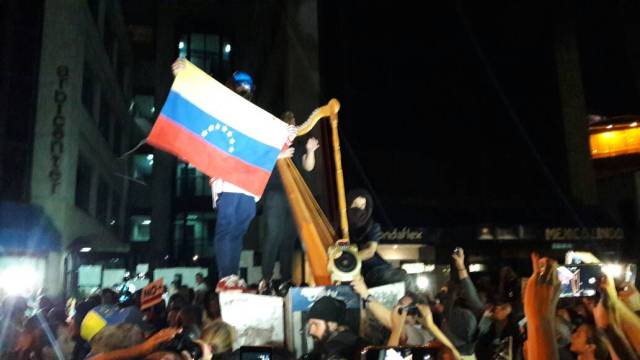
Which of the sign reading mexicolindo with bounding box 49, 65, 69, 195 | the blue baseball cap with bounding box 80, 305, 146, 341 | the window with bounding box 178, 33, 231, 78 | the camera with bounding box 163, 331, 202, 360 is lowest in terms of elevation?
the camera with bounding box 163, 331, 202, 360

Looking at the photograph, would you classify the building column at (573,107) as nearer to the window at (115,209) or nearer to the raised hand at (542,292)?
the raised hand at (542,292)

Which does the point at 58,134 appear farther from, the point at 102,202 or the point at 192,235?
the point at 192,235

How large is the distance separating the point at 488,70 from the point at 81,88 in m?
15.6

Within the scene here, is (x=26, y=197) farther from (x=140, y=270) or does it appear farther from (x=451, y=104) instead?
(x=451, y=104)

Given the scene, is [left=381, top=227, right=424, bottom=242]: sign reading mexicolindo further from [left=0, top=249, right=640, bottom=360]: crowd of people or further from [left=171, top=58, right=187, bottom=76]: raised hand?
[left=171, top=58, right=187, bottom=76]: raised hand

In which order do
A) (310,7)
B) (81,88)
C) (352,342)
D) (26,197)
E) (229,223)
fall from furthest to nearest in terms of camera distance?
(81,88) < (26,197) < (310,7) < (229,223) < (352,342)

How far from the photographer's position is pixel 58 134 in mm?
22375

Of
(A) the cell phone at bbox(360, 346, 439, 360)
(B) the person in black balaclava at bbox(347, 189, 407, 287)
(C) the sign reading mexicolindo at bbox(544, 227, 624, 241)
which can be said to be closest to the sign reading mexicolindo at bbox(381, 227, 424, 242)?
(C) the sign reading mexicolindo at bbox(544, 227, 624, 241)

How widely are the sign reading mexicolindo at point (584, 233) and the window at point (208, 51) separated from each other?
27738mm

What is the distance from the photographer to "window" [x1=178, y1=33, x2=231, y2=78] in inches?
1625

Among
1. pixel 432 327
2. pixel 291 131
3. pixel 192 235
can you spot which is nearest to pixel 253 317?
pixel 432 327

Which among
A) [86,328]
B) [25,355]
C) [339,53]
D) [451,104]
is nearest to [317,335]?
[86,328]

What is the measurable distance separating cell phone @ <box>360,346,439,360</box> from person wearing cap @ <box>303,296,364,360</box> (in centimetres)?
51

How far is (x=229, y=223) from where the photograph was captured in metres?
7.05
